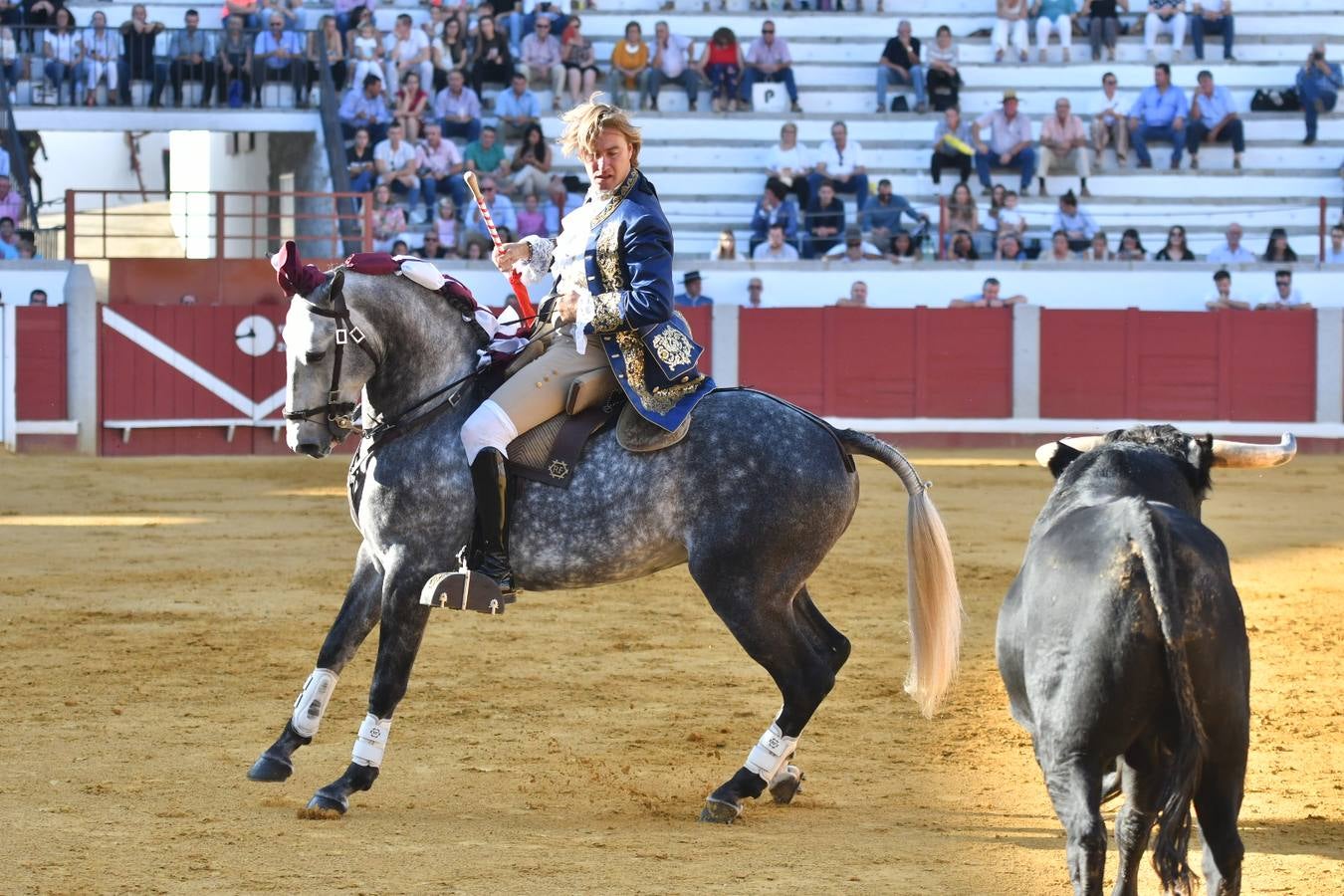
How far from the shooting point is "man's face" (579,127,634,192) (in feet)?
16.4

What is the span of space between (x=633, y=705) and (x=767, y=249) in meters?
11.1

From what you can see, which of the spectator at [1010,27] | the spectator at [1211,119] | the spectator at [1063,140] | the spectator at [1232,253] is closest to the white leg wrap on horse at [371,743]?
the spectator at [1232,253]

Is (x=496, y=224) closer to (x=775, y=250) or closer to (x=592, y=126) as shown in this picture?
(x=775, y=250)

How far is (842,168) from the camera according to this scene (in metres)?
17.8

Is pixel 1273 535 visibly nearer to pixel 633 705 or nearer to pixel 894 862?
pixel 633 705

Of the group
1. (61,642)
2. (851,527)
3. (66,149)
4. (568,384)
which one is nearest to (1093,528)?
(568,384)

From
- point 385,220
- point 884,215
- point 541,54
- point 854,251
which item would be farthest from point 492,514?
point 541,54

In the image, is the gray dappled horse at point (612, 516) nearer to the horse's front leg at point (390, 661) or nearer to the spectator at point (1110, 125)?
the horse's front leg at point (390, 661)

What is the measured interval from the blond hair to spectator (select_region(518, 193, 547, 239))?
11.4 m

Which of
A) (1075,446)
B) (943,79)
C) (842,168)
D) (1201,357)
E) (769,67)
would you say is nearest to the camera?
(1075,446)

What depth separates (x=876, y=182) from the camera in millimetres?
18547

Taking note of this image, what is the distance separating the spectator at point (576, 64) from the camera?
728 inches

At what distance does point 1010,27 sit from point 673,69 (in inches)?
145

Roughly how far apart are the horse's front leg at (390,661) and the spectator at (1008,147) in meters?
14.0
